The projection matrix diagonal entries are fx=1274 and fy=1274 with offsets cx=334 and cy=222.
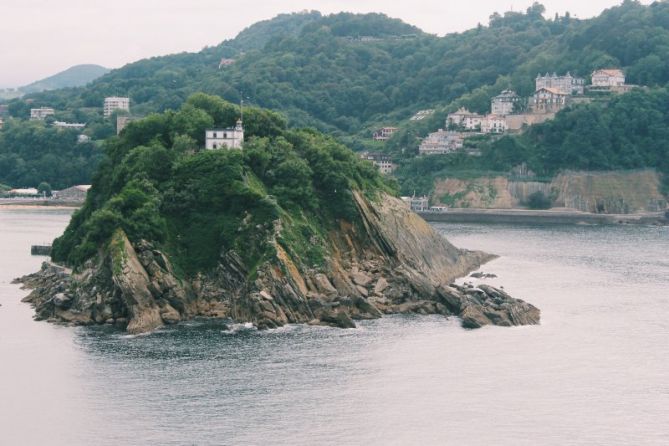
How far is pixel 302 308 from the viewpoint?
60.4 meters

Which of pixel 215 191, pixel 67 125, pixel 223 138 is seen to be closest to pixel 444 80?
pixel 67 125

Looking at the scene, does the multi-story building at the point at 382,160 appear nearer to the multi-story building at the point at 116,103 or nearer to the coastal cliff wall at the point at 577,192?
the coastal cliff wall at the point at 577,192

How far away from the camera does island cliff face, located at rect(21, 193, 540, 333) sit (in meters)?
59.3

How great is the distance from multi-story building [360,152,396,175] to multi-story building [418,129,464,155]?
13.6 feet

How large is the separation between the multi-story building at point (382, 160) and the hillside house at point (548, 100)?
1854 centimetres

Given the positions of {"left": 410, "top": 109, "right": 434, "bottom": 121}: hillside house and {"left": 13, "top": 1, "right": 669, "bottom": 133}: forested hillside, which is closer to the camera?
{"left": 13, "top": 1, "right": 669, "bottom": 133}: forested hillside

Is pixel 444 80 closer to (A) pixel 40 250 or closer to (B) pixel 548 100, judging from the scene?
(B) pixel 548 100

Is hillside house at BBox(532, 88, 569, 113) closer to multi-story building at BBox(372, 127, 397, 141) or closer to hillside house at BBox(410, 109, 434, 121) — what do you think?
hillside house at BBox(410, 109, 434, 121)

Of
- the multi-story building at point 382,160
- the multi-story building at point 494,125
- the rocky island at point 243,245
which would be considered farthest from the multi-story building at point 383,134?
the rocky island at point 243,245

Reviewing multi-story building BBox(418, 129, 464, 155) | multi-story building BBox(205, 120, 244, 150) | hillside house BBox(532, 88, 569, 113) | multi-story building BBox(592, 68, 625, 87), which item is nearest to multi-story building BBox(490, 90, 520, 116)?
hillside house BBox(532, 88, 569, 113)

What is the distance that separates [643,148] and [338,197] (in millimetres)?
77693

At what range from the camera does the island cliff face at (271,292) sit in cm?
5928

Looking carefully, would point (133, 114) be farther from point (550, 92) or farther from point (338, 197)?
point (338, 197)

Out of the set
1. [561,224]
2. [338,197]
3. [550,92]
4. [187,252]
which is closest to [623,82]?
[550,92]
